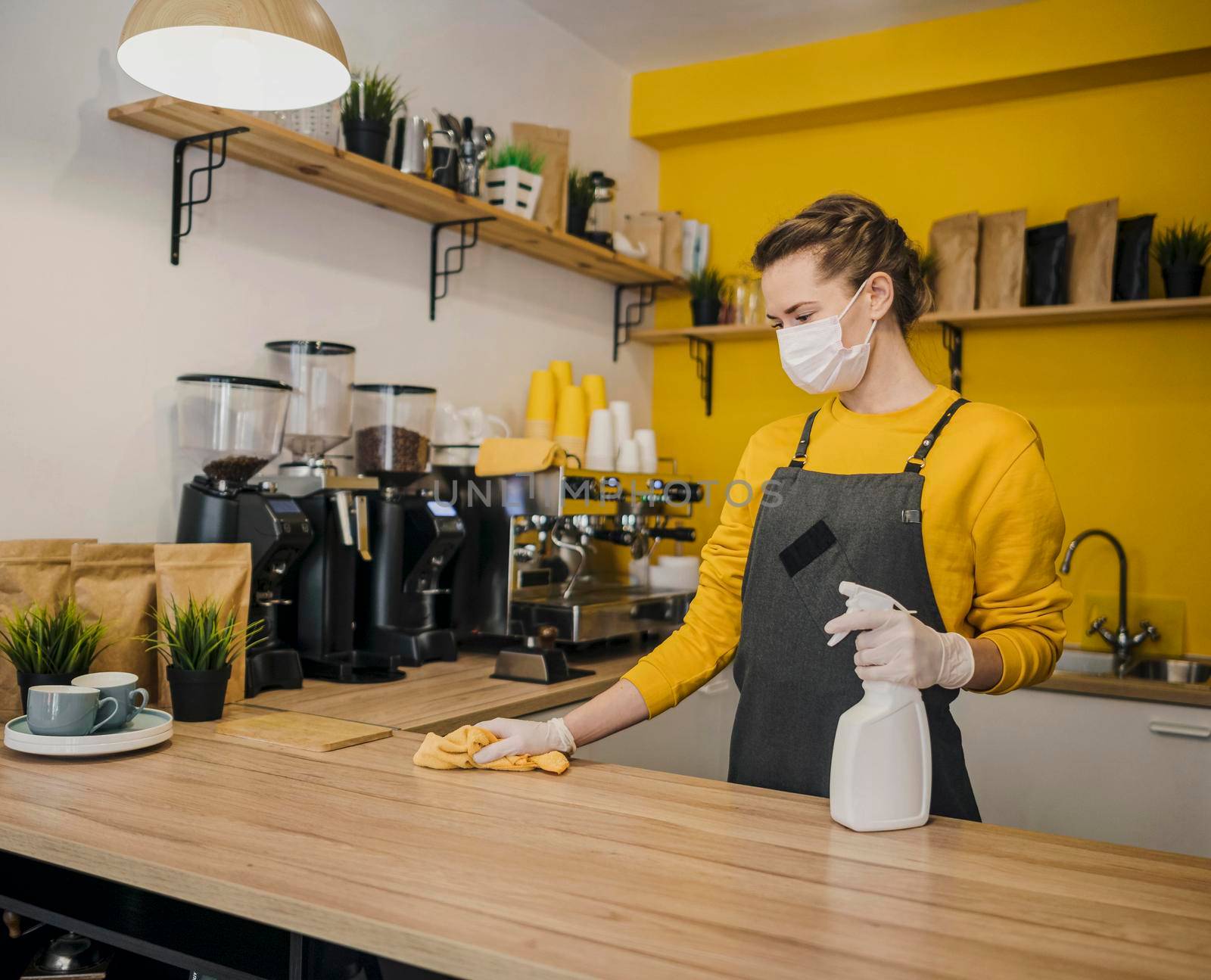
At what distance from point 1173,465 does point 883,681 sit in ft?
8.13

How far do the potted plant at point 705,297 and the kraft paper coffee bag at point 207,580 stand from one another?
222 centimetres

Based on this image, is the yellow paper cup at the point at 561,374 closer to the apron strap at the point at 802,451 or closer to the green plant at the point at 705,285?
the green plant at the point at 705,285

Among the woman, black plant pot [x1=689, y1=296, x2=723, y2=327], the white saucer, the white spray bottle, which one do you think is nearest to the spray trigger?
the white spray bottle

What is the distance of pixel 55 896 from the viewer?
128cm

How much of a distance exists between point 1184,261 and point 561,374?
1.79 m

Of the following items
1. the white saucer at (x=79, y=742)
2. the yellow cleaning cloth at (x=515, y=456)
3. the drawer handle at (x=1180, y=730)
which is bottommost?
the drawer handle at (x=1180, y=730)

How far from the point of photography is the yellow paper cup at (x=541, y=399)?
3.18 metres

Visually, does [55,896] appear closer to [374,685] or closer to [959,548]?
[374,685]

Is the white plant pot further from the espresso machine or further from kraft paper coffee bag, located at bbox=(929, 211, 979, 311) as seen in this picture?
kraft paper coffee bag, located at bbox=(929, 211, 979, 311)

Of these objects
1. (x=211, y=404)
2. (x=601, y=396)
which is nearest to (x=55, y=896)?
(x=211, y=404)

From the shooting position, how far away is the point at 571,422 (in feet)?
10.5

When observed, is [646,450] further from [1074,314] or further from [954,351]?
[1074,314]

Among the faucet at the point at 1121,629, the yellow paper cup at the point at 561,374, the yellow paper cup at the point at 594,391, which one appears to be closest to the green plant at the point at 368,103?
the yellow paper cup at the point at 561,374

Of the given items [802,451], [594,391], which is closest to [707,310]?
[594,391]
